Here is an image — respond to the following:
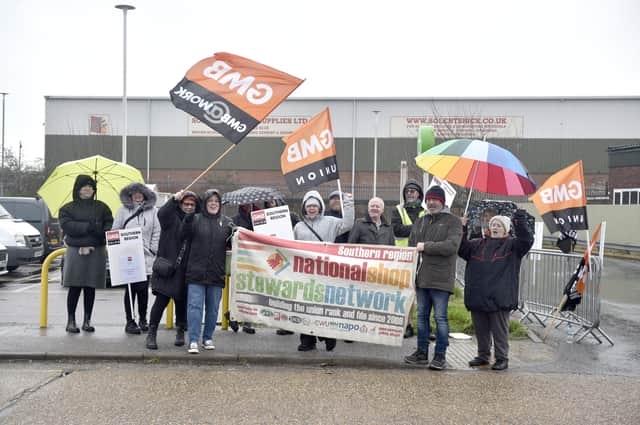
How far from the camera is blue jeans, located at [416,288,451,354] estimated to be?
8266 millimetres

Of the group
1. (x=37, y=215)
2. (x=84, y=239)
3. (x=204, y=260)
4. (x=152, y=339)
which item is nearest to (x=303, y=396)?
(x=204, y=260)

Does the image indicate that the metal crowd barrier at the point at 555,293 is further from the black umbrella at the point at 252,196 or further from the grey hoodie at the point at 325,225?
the black umbrella at the point at 252,196

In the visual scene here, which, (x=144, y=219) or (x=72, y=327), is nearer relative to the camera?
(x=72, y=327)

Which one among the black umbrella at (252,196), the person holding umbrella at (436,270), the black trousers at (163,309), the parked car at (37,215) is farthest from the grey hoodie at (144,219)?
the parked car at (37,215)

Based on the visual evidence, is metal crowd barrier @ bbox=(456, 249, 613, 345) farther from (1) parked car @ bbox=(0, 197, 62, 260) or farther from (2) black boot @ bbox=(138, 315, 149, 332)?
(1) parked car @ bbox=(0, 197, 62, 260)

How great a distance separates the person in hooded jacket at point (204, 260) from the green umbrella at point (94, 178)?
200 cm

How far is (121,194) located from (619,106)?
5046 centimetres

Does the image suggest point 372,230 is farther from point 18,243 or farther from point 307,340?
point 18,243

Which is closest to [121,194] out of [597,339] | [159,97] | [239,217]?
[239,217]

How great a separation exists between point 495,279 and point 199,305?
133 inches

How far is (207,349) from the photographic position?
874 cm

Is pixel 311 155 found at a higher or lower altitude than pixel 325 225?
higher

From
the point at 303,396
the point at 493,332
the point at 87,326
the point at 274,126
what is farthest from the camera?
the point at 274,126

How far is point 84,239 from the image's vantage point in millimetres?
9547
